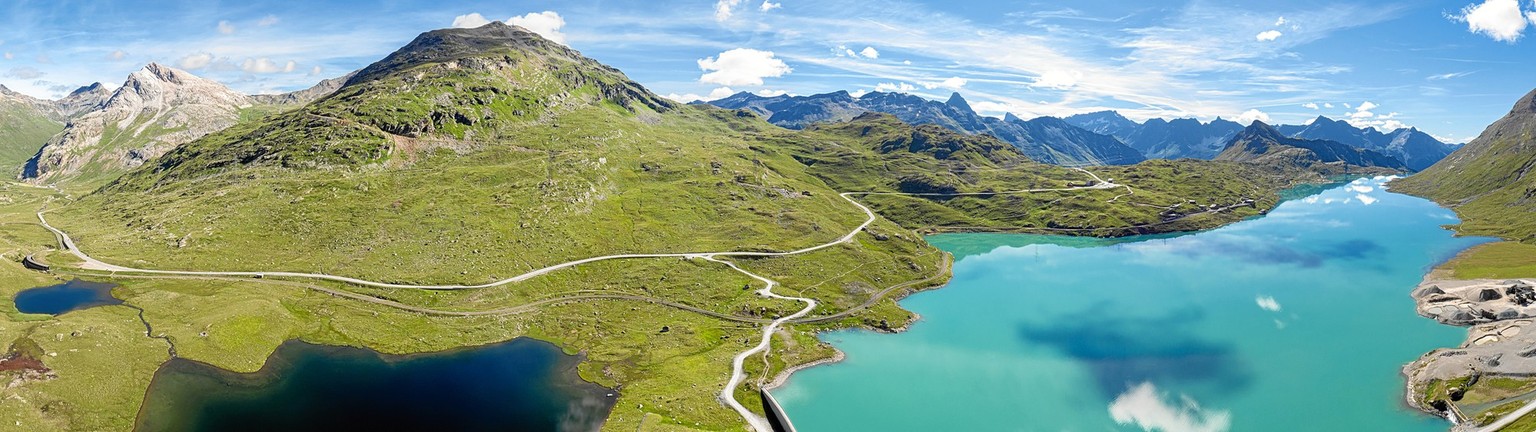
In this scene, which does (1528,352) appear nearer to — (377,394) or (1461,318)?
(1461,318)

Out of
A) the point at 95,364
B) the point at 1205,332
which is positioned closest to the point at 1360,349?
the point at 1205,332

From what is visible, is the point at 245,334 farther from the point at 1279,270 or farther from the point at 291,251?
the point at 1279,270

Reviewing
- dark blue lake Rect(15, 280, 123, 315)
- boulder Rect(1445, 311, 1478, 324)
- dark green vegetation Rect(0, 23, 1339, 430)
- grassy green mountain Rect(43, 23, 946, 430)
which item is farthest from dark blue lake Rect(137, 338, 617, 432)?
boulder Rect(1445, 311, 1478, 324)

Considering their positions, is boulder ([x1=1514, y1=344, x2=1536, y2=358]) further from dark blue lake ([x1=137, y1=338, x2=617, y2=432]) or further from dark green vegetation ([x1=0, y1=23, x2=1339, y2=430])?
dark blue lake ([x1=137, y1=338, x2=617, y2=432])

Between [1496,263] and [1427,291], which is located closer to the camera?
[1427,291]

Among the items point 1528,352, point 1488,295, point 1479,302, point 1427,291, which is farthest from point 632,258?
point 1427,291

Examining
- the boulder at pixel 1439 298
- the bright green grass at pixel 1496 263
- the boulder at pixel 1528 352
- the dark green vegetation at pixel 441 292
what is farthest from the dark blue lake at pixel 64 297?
the bright green grass at pixel 1496 263
